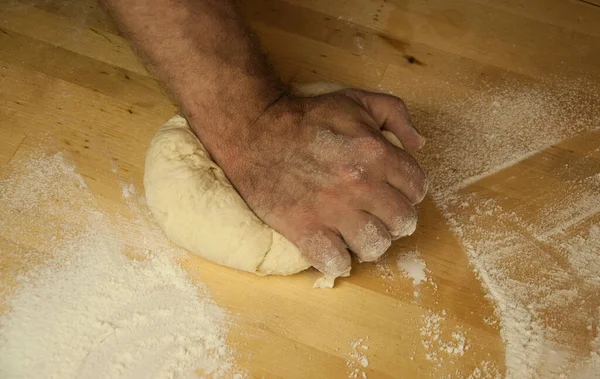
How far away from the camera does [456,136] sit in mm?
1670

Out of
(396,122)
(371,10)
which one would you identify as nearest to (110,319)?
(396,122)

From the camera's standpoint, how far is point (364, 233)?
1.29 m

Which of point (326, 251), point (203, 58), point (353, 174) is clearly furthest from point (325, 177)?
point (203, 58)

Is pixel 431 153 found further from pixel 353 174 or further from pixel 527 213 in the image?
pixel 353 174

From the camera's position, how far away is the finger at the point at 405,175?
4.37ft

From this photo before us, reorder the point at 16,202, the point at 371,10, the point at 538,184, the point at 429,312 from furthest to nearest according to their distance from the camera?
1. the point at 371,10
2. the point at 538,184
3. the point at 16,202
4. the point at 429,312

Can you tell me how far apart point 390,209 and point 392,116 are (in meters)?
0.27

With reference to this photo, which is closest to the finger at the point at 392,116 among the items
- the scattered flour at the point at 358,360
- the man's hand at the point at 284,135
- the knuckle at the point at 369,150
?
the man's hand at the point at 284,135

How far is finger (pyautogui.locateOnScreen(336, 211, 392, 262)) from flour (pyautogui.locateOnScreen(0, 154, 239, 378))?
34cm

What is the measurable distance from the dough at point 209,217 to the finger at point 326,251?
4cm

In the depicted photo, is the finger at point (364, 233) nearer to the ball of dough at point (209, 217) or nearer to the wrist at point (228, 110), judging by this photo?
the ball of dough at point (209, 217)

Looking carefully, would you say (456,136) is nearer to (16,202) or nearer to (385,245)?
(385,245)

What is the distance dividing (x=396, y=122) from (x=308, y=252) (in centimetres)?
41

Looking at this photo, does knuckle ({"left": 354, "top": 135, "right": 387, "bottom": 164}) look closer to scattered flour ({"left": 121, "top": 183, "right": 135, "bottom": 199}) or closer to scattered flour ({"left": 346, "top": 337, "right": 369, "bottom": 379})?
scattered flour ({"left": 346, "top": 337, "right": 369, "bottom": 379})
